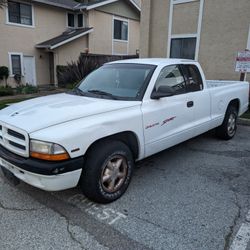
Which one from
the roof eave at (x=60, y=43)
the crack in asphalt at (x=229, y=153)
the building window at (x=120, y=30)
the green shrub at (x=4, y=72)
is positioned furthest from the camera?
the building window at (x=120, y=30)

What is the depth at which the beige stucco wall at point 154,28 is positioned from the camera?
1214 cm

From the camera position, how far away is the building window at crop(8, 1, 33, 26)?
50.9 feet

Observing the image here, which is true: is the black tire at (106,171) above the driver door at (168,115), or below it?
below

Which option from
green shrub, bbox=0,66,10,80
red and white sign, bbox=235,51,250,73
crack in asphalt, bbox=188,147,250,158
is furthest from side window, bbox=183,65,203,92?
green shrub, bbox=0,66,10,80

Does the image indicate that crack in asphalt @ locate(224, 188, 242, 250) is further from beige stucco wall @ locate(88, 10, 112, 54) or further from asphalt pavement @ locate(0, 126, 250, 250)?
beige stucco wall @ locate(88, 10, 112, 54)

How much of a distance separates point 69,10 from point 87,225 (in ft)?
61.0

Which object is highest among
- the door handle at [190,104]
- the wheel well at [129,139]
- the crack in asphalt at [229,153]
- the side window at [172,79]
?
the side window at [172,79]

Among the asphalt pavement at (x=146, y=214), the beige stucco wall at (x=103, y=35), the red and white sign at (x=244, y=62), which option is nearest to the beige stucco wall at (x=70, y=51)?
the beige stucco wall at (x=103, y=35)

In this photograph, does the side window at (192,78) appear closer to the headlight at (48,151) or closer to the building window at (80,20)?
the headlight at (48,151)

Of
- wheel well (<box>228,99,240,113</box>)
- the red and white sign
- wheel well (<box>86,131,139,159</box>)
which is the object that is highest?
the red and white sign

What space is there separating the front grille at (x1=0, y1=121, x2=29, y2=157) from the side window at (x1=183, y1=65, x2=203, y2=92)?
9.39ft

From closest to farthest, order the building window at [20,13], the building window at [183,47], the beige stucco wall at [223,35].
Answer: the beige stucco wall at [223,35] → the building window at [183,47] → the building window at [20,13]

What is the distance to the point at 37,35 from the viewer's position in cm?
1708

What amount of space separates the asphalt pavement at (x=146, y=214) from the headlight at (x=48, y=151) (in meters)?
0.77
